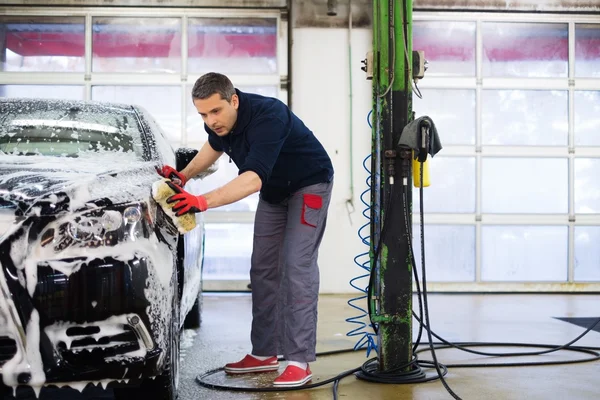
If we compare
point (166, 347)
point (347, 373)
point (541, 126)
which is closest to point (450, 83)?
point (541, 126)

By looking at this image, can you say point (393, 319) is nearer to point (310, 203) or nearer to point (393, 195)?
point (393, 195)

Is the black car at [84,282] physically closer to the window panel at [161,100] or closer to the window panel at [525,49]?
the window panel at [161,100]

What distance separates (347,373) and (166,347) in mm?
1472

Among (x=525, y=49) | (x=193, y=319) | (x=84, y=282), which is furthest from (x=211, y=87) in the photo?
(x=525, y=49)

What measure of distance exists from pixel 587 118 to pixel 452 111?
1.55 m

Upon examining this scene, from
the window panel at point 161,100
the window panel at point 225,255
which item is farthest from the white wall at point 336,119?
the window panel at point 161,100

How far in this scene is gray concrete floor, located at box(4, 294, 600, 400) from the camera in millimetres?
3570

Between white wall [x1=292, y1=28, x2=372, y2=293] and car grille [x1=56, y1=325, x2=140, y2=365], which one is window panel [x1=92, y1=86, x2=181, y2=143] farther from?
car grille [x1=56, y1=325, x2=140, y2=365]

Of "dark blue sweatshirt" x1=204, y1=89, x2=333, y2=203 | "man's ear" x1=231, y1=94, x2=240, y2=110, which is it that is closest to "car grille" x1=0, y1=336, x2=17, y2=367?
"dark blue sweatshirt" x1=204, y1=89, x2=333, y2=203

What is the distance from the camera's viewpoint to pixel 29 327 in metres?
2.43

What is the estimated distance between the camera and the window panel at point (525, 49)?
28.3 ft

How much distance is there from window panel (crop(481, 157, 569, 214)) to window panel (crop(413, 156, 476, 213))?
15 centimetres

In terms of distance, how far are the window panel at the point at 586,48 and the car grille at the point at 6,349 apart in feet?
25.1

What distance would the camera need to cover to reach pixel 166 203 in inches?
111
